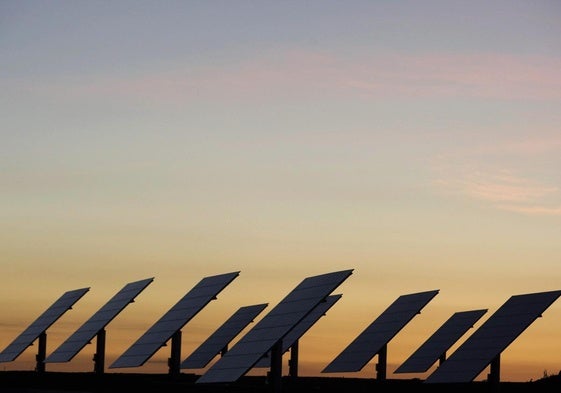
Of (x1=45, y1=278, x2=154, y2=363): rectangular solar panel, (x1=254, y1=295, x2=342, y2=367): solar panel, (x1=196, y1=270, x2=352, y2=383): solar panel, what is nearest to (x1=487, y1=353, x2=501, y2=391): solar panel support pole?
(x1=196, y1=270, x2=352, y2=383): solar panel

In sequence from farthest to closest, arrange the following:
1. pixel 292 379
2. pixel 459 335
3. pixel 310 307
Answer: pixel 459 335
pixel 292 379
pixel 310 307

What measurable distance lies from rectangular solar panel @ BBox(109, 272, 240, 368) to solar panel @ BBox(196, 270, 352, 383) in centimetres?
572

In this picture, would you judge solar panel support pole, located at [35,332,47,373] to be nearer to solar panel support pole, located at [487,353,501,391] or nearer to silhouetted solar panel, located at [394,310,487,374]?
silhouetted solar panel, located at [394,310,487,374]

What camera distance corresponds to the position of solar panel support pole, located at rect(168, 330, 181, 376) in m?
42.9

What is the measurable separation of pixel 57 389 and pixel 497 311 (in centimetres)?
1595

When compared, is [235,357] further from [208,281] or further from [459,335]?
[459,335]

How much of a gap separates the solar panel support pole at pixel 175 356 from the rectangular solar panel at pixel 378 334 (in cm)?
772

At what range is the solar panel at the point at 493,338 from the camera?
3712 centimetres

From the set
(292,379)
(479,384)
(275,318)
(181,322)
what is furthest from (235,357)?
(479,384)

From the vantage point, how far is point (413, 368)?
50.5 metres

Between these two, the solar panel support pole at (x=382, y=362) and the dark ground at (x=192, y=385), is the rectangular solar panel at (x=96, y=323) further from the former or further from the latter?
the solar panel support pole at (x=382, y=362)

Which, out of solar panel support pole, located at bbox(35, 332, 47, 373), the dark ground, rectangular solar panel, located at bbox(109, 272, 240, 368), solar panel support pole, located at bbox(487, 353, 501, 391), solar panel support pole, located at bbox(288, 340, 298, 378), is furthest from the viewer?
solar panel support pole, located at bbox(35, 332, 47, 373)

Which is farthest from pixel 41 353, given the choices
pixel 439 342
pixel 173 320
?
pixel 439 342

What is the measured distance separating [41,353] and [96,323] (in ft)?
16.5
